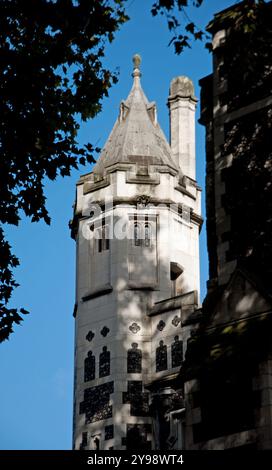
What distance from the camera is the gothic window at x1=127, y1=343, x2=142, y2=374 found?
3297cm

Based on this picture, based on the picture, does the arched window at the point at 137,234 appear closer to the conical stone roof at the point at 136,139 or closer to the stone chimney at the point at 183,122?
the conical stone roof at the point at 136,139

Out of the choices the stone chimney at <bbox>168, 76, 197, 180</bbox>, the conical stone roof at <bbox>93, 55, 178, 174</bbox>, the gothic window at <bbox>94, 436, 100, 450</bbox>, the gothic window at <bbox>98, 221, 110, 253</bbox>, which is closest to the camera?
the gothic window at <bbox>94, 436, 100, 450</bbox>

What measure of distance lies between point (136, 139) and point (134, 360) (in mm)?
7572

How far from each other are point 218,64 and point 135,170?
65.6ft

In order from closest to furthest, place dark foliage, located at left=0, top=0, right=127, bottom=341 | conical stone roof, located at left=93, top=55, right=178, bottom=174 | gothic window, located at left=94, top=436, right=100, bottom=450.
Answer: dark foliage, located at left=0, top=0, right=127, bottom=341 < gothic window, located at left=94, top=436, right=100, bottom=450 < conical stone roof, located at left=93, top=55, right=178, bottom=174

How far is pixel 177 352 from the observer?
32.5 meters

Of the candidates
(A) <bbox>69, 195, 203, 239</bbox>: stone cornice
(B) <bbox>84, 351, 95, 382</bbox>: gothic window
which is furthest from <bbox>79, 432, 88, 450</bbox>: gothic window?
(A) <bbox>69, 195, 203, 239</bbox>: stone cornice

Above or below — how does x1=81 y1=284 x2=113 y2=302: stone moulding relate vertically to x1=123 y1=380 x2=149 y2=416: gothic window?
above

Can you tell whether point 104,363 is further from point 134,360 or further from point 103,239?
point 103,239

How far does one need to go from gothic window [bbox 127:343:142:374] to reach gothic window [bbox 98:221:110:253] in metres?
3.37

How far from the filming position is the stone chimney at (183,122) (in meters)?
38.7

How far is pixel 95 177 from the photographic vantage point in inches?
1432

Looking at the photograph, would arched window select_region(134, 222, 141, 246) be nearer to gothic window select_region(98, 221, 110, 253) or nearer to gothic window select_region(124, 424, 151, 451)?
gothic window select_region(98, 221, 110, 253)

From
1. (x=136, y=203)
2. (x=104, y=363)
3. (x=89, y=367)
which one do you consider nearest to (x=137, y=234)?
(x=136, y=203)
